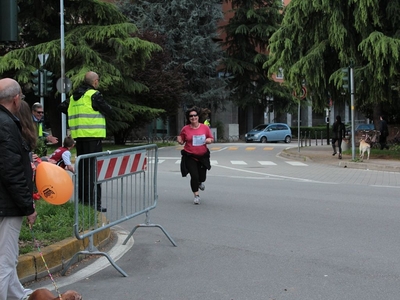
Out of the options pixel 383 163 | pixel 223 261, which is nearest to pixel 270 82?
pixel 383 163

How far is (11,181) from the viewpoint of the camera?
3.87 meters

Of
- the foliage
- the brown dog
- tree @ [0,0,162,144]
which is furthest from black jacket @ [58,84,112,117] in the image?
tree @ [0,0,162,144]

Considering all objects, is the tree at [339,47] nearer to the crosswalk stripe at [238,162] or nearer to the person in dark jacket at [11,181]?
the crosswalk stripe at [238,162]

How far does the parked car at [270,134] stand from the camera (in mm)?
42312

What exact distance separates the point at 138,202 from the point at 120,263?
3.59ft

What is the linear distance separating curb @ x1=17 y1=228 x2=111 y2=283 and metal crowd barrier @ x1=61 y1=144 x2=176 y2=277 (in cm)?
17

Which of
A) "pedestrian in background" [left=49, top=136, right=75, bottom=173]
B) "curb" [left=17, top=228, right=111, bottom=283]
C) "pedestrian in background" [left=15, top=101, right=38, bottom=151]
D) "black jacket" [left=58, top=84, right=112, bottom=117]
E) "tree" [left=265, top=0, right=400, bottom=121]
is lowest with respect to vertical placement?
"curb" [left=17, top=228, right=111, bottom=283]

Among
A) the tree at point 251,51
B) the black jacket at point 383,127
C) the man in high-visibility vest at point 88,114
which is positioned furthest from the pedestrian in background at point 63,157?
the tree at point 251,51

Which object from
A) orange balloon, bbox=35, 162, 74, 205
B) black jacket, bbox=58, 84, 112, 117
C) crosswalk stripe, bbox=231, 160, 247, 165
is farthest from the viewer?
crosswalk stripe, bbox=231, 160, 247, 165

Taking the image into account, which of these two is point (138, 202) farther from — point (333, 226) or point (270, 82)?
point (270, 82)

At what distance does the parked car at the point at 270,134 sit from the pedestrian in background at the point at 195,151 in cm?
3227

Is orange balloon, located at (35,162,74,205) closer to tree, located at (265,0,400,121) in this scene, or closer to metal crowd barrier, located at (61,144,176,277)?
metal crowd barrier, located at (61,144,176,277)

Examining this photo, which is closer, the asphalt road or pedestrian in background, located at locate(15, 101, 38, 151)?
pedestrian in background, located at locate(15, 101, 38, 151)

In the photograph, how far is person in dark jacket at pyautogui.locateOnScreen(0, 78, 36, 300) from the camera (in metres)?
3.88
